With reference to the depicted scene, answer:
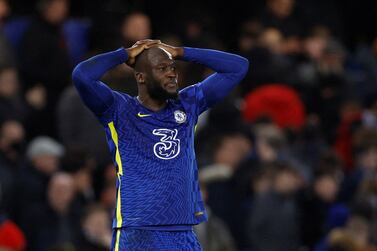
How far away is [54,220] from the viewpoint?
455 inches

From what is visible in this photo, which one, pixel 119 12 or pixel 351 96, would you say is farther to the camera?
pixel 351 96

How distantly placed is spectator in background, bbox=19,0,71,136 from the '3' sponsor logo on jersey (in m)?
5.58

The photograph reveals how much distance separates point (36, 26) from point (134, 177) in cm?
599

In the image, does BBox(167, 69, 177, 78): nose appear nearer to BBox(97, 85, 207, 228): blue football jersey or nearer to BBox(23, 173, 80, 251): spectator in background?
BBox(97, 85, 207, 228): blue football jersey

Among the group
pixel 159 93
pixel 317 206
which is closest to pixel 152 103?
pixel 159 93

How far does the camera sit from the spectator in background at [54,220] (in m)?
11.5

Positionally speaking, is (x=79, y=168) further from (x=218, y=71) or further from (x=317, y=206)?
(x=218, y=71)

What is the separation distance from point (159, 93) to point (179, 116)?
219 mm

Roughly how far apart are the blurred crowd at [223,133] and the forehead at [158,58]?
11.6ft

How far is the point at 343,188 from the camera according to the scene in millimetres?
13398

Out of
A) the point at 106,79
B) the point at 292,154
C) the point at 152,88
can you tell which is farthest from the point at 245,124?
the point at 152,88

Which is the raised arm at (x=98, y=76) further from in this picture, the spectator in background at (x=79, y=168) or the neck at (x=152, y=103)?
the spectator in background at (x=79, y=168)

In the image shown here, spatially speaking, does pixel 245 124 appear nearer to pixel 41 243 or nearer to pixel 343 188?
pixel 343 188

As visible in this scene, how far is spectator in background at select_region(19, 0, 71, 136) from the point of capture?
13.4 m
